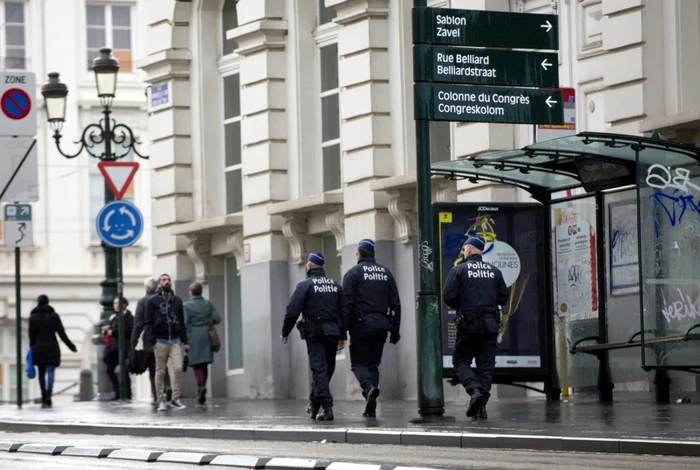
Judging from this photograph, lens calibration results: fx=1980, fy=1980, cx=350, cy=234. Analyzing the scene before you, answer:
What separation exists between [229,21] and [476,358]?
567 inches

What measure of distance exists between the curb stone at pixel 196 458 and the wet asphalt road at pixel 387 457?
24 centimetres

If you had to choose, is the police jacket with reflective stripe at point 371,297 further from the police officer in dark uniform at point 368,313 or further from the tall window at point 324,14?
the tall window at point 324,14

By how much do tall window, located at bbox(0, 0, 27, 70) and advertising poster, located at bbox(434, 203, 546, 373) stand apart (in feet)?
116

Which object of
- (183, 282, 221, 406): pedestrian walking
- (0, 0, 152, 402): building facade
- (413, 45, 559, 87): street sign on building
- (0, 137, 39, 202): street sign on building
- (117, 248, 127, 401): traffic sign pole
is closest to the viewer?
(413, 45, 559, 87): street sign on building

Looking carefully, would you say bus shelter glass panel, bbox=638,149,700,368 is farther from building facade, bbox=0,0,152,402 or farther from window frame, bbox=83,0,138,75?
window frame, bbox=83,0,138,75

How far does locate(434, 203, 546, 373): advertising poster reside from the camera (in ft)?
72.0

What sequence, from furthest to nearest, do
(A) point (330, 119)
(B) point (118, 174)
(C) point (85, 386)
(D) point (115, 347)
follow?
(C) point (85, 386)
(D) point (115, 347)
(A) point (330, 119)
(B) point (118, 174)

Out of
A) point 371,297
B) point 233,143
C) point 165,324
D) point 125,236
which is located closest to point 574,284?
point 371,297

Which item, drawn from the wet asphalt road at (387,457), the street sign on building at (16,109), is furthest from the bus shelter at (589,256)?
the street sign on building at (16,109)

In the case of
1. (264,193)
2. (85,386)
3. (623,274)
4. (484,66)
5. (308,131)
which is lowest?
(85,386)

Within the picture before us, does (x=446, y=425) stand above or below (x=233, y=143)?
below

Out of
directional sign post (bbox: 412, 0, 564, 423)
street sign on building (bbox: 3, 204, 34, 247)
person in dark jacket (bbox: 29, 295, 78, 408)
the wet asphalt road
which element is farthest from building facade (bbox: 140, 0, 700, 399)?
the wet asphalt road

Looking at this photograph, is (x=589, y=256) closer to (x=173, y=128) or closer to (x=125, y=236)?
(x=125, y=236)

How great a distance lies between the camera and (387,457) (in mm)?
15484
